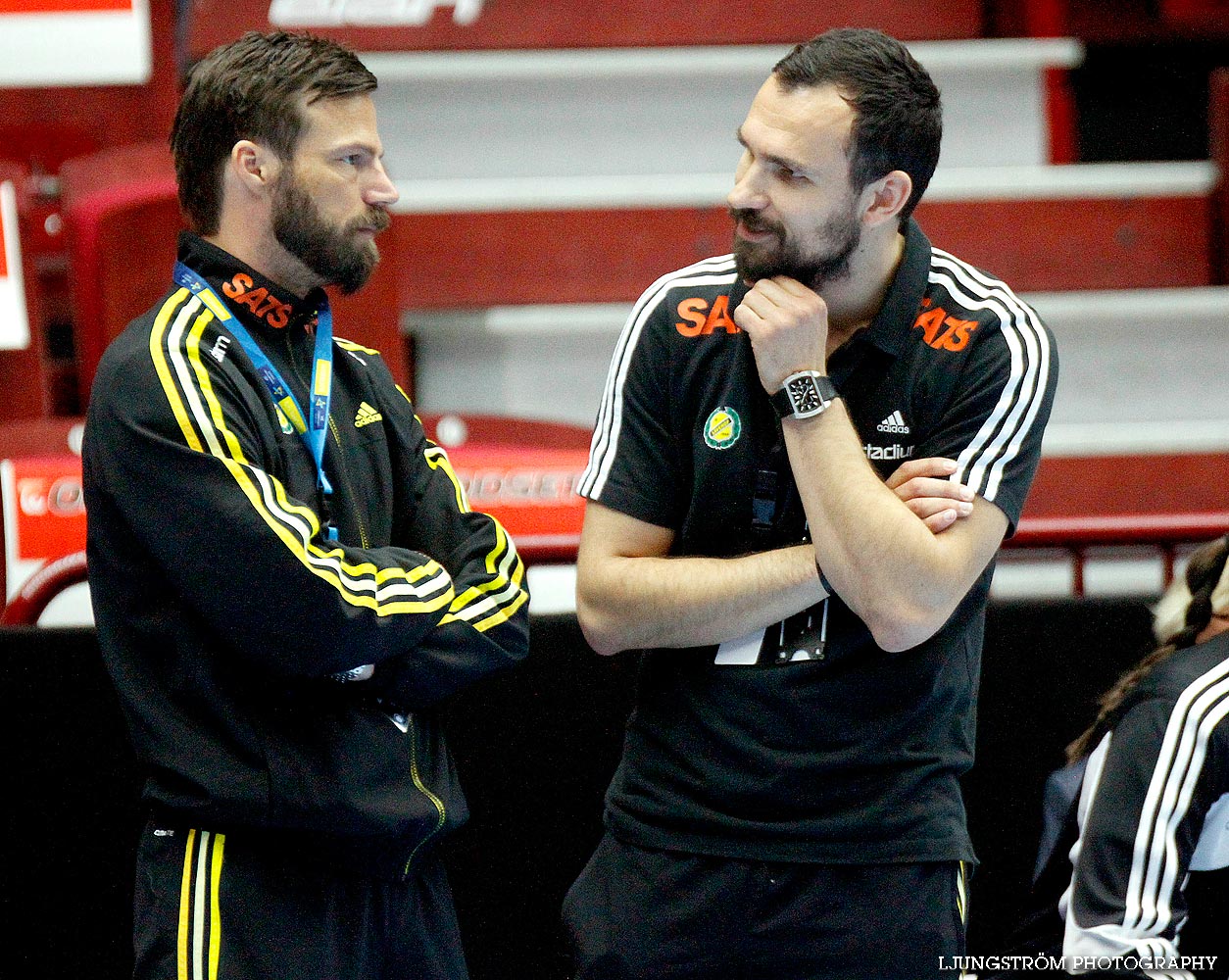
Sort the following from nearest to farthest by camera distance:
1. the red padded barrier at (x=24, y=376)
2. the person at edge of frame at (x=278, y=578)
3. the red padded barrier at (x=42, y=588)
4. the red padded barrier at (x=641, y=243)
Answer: the person at edge of frame at (x=278, y=578)
the red padded barrier at (x=42, y=588)
the red padded barrier at (x=24, y=376)
the red padded barrier at (x=641, y=243)

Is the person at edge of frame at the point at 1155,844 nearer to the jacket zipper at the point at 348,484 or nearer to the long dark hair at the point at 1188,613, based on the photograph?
the long dark hair at the point at 1188,613

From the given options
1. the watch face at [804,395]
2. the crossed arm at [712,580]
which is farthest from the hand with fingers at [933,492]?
the watch face at [804,395]

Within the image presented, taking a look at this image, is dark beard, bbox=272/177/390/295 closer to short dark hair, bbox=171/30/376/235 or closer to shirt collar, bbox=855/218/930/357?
short dark hair, bbox=171/30/376/235

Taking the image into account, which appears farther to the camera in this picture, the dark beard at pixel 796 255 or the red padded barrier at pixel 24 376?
the red padded barrier at pixel 24 376

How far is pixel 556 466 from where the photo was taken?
3.71m

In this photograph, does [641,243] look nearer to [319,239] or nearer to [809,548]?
[319,239]

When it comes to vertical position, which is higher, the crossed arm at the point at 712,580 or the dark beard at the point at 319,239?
the dark beard at the point at 319,239

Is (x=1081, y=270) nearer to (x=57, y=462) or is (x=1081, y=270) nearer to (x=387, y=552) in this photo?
(x=57, y=462)

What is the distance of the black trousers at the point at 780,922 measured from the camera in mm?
1855

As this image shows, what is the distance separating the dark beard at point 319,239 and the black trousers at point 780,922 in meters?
0.86

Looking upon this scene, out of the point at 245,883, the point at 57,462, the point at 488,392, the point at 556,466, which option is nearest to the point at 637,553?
the point at 245,883

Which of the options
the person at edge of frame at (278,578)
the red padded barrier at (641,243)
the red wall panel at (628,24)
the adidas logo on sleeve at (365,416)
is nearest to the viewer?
the person at edge of frame at (278,578)

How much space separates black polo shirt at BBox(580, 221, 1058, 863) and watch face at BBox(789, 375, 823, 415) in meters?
0.09

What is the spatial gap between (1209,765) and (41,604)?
195 cm
